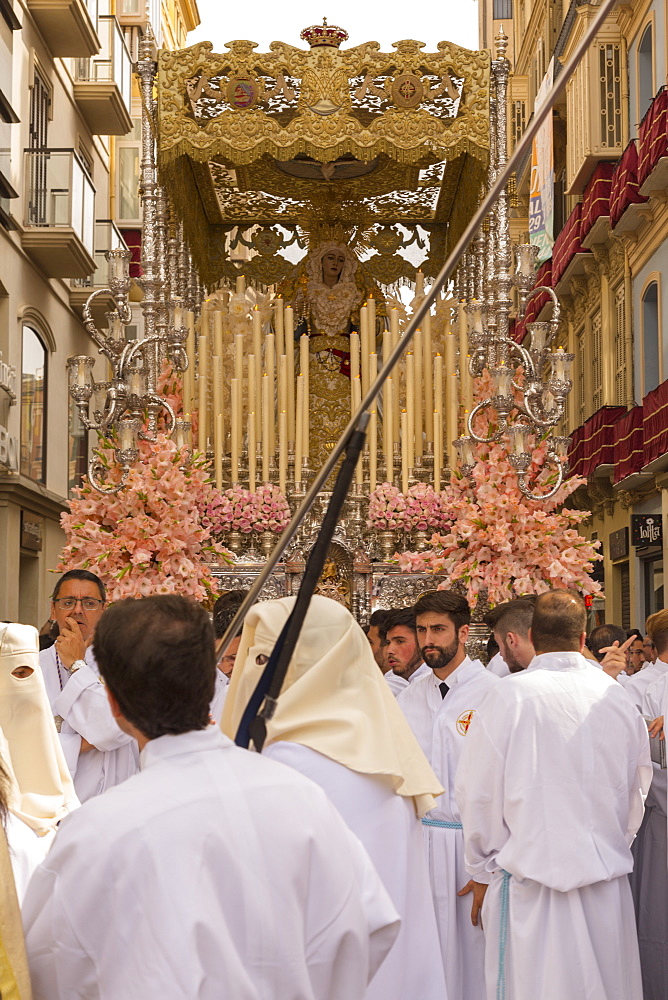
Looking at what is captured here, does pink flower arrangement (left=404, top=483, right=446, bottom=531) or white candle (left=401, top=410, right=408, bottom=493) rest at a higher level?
white candle (left=401, top=410, right=408, bottom=493)

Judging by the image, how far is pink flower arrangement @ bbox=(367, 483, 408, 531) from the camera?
8891 mm

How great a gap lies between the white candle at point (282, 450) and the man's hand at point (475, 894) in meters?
4.32

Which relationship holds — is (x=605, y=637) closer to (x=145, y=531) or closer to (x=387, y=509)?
(x=387, y=509)

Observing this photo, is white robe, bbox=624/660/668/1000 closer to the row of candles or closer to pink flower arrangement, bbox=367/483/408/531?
pink flower arrangement, bbox=367/483/408/531

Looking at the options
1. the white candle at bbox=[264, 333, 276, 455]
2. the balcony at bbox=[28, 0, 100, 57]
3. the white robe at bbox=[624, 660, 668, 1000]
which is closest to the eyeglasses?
the white robe at bbox=[624, 660, 668, 1000]

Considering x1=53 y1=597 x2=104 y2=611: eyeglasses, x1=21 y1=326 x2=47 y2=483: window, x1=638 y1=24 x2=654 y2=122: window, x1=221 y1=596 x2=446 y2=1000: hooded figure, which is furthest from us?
x1=638 y1=24 x2=654 y2=122: window

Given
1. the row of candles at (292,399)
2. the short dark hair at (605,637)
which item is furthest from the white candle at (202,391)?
the short dark hair at (605,637)

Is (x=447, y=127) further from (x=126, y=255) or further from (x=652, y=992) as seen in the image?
(x=652, y=992)

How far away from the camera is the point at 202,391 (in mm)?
9188

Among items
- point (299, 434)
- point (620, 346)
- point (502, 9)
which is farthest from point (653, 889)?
point (502, 9)

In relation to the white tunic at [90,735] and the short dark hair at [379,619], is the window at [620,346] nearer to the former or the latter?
the short dark hair at [379,619]

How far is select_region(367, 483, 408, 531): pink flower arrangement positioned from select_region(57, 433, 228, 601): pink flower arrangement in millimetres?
1278

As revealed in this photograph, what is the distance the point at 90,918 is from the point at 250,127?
305 inches

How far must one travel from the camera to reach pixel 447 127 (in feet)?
29.9
